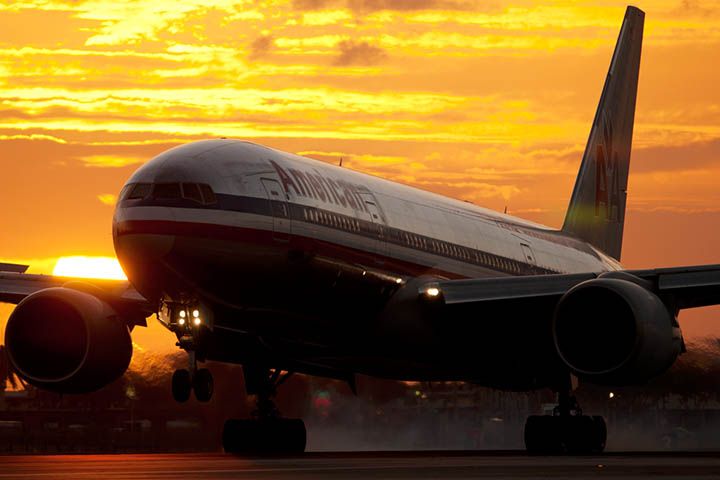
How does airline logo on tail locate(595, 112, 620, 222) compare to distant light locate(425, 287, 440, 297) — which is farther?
airline logo on tail locate(595, 112, 620, 222)

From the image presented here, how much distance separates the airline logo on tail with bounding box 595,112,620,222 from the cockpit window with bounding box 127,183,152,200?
1931 centimetres

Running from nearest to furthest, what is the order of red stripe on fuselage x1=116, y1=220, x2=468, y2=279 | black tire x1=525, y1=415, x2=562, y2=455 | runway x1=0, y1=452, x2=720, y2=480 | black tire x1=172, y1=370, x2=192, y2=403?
1. runway x1=0, y1=452, x2=720, y2=480
2. black tire x1=172, y1=370, x2=192, y2=403
3. red stripe on fuselage x1=116, y1=220, x2=468, y2=279
4. black tire x1=525, y1=415, x2=562, y2=455

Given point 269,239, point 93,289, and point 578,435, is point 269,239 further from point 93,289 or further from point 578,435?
point 578,435

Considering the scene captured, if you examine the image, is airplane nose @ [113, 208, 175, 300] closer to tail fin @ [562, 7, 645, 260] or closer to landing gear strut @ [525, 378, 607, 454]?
landing gear strut @ [525, 378, 607, 454]

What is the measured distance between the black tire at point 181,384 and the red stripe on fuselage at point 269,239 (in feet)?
7.20

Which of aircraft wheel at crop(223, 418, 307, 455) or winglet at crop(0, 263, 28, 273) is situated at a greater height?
winglet at crop(0, 263, 28, 273)

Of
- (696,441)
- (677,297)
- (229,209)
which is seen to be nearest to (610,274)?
(677,297)

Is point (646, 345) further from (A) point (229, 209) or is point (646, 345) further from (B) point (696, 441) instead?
(B) point (696, 441)

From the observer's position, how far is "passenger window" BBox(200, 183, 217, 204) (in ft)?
85.9

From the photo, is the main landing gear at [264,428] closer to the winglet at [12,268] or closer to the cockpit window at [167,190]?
the winglet at [12,268]

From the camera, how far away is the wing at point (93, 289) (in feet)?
100

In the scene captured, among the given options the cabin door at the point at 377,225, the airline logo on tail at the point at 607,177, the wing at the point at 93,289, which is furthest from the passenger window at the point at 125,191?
the airline logo on tail at the point at 607,177

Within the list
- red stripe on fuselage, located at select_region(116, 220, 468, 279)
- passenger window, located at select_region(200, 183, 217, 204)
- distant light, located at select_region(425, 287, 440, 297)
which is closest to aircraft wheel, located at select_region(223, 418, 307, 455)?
distant light, located at select_region(425, 287, 440, 297)

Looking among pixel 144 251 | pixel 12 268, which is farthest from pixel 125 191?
pixel 12 268
